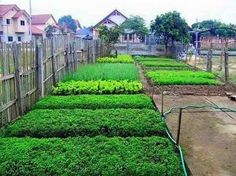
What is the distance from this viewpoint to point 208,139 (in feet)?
20.8

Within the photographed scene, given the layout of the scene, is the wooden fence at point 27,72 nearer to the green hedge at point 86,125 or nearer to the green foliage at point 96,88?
the green foliage at point 96,88

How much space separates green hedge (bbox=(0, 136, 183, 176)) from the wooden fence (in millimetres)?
1743

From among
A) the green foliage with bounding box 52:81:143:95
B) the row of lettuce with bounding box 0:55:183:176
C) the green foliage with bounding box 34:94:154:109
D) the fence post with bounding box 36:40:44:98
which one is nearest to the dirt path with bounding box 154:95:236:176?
the row of lettuce with bounding box 0:55:183:176

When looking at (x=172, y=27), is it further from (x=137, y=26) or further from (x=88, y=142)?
(x=88, y=142)

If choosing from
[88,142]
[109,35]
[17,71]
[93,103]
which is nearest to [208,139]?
[88,142]

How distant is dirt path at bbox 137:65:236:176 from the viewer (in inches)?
197

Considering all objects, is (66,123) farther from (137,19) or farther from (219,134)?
(137,19)

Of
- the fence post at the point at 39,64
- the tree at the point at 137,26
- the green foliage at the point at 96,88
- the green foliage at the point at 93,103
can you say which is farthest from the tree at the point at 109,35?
the green foliage at the point at 93,103

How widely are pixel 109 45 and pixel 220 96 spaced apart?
2241 centimetres

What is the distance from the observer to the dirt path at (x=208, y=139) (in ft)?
16.4

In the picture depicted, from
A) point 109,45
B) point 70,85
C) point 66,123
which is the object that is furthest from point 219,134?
point 109,45

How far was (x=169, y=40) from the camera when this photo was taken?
34875mm

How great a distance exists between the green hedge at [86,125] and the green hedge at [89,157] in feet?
1.66

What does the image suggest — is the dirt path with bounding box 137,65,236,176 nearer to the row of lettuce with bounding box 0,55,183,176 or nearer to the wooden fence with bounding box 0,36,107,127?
the row of lettuce with bounding box 0,55,183,176
